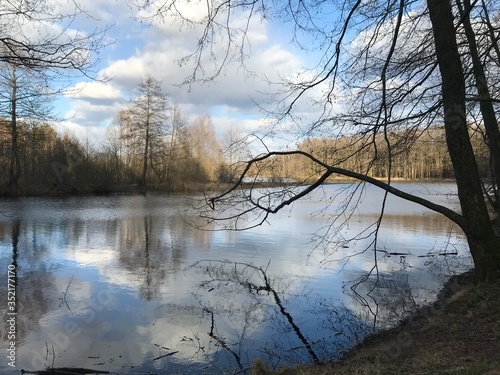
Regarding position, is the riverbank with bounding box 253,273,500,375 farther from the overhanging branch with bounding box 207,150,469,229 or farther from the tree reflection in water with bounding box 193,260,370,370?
the overhanging branch with bounding box 207,150,469,229

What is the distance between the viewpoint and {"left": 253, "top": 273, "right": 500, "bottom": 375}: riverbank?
3.84 meters

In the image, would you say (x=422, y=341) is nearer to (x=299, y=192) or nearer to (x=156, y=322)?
(x=299, y=192)

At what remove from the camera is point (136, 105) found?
43.9 m

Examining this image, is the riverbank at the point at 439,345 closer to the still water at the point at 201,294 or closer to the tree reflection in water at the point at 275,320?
the tree reflection in water at the point at 275,320

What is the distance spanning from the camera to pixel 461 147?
6.29m

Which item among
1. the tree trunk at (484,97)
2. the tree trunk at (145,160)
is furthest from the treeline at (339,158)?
the tree trunk at (145,160)

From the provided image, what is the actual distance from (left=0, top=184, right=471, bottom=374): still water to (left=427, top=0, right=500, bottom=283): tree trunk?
1.53m

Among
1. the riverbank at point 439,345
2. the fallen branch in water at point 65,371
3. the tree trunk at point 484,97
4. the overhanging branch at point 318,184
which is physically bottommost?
the fallen branch in water at point 65,371

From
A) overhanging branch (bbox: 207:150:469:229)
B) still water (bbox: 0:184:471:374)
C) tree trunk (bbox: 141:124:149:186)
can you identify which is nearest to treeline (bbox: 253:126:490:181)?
overhanging branch (bbox: 207:150:469:229)

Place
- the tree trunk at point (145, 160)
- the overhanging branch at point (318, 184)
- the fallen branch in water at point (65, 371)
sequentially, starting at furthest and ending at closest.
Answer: the tree trunk at point (145, 160) < the overhanging branch at point (318, 184) < the fallen branch in water at point (65, 371)

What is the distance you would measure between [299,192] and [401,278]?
17.0 feet

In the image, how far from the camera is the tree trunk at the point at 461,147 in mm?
6062

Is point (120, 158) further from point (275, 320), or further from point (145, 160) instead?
point (275, 320)

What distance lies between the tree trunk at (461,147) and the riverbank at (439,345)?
46cm
